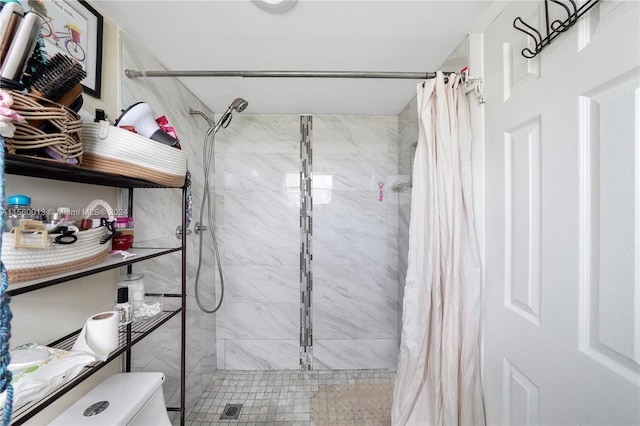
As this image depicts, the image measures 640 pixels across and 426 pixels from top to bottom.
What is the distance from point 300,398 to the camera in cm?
175

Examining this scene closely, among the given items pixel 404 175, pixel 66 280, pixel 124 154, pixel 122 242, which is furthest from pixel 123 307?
pixel 404 175

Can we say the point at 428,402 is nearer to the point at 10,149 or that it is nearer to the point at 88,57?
the point at 10,149

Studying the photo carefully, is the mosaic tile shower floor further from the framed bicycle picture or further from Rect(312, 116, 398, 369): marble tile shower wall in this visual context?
the framed bicycle picture

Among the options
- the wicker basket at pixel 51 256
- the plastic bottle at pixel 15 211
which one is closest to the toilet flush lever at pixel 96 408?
the wicker basket at pixel 51 256

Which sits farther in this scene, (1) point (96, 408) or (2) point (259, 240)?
(2) point (259, 240)

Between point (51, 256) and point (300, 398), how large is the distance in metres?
1.70

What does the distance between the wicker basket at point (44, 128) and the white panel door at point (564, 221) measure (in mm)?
1262

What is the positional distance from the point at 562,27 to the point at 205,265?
215 centimetres

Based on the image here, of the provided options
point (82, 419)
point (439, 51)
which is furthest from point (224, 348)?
point (439, 51)

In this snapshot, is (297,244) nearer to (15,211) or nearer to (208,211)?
(208,211)

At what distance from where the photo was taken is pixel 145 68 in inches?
50.2

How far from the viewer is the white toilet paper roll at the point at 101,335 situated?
789 mm

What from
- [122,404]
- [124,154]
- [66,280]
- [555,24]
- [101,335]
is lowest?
[122,404]

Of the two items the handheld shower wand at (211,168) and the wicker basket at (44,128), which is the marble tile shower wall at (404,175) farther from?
the wicker basket at (44,128)
